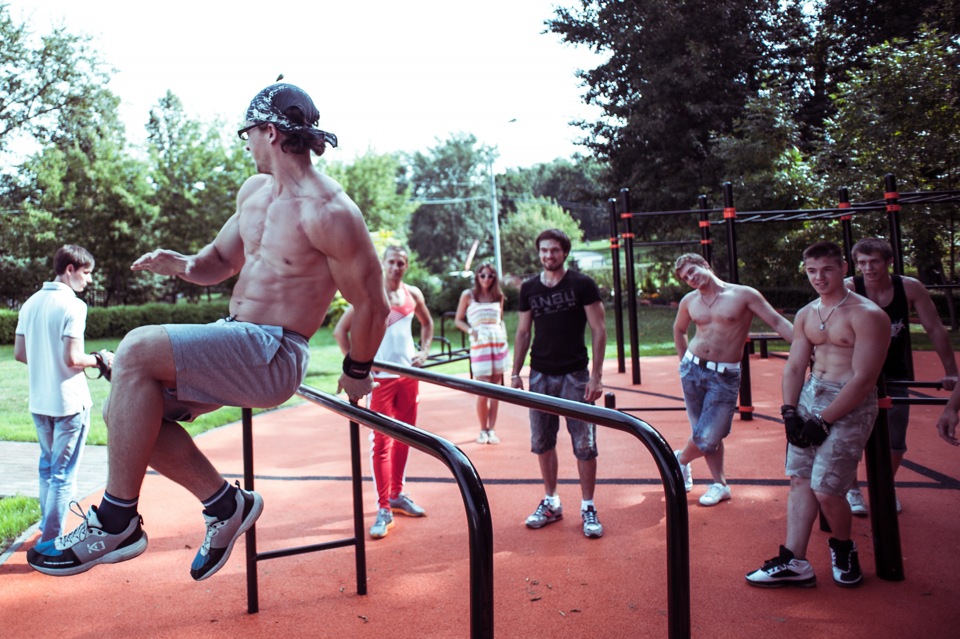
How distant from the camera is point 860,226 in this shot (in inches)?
500

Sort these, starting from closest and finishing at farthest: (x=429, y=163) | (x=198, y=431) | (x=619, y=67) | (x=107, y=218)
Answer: (x=198, y=431)
(x=619, y=67)
(x=107, y=218)
(x=429, y=163)

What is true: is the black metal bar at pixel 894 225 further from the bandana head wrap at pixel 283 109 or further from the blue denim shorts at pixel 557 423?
the bandana head wrap at pixel 283 109

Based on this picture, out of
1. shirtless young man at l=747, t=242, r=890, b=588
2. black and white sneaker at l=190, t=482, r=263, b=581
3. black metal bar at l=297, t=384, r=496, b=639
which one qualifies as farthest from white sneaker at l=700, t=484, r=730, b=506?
black metal bar at l=297, t=384, r=496, b=639

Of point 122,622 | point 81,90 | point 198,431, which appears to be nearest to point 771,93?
point 198,431

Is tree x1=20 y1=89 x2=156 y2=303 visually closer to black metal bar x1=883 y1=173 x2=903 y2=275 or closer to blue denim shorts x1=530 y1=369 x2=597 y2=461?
blue denim shorts x1=530 y1=369 x2=597 y2=461

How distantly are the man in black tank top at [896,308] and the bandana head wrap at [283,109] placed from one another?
10.6ft

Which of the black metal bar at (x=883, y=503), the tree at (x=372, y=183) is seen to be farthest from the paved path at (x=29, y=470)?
the tree at (x=372, y=183)

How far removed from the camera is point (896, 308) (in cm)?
436

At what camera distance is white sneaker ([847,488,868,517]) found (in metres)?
4.59

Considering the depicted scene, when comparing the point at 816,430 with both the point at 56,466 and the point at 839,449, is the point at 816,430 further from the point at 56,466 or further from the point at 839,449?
the point at 56,466

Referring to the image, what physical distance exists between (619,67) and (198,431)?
58.6 feet

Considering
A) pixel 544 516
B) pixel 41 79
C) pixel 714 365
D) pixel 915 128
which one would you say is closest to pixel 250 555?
pixel 544 516

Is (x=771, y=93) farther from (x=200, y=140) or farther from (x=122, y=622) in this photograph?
(x=200, y=140)

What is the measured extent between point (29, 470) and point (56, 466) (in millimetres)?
2912
